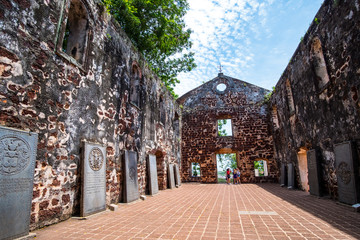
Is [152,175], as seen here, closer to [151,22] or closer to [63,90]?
[63,90]

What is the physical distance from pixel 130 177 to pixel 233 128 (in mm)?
10495

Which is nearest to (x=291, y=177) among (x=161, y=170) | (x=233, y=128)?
(x=233, y=128)

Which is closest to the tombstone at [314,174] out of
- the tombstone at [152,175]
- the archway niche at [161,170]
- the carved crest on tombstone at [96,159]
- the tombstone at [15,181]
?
the tombstone at [152,175]

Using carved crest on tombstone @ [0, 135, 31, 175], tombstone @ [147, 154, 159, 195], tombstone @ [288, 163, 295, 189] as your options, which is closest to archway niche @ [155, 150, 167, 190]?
tombstone @ [147, 154, 159, 195]

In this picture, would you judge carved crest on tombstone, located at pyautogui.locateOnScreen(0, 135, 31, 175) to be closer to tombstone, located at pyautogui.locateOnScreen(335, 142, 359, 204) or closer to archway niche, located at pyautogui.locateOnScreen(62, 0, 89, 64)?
archway niche, located at pyautogui.locateOnScreen(62, 0, 89, 64)

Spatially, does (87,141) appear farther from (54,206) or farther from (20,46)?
Result: (20,46)

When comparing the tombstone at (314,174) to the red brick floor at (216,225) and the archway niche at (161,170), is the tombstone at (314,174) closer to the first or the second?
the red brick floor at (216,225)

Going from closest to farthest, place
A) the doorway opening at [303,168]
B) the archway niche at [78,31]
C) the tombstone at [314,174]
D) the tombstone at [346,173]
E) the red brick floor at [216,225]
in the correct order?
the red brick floor at [216,225], the tombstone at [346,173], the archway niche at [78,31], the tombstone at [314,174], the doorway opening at [303,168]

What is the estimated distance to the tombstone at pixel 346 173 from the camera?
484 cm

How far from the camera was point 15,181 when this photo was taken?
2.90m

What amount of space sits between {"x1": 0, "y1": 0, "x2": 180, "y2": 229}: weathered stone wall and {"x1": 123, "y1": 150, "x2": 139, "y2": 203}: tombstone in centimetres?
19

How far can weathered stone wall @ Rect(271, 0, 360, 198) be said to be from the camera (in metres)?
5.02

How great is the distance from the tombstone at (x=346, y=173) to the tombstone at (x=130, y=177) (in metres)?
5.79

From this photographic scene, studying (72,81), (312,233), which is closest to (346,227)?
(312,233)
